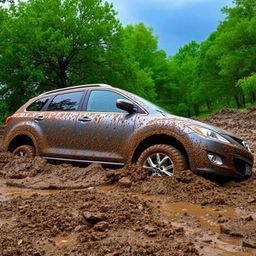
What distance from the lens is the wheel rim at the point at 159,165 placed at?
704 cm

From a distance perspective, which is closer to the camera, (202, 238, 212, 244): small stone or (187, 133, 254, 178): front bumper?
(202, 238, 212, 244): small stone

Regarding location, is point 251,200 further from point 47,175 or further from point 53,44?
point 53,44

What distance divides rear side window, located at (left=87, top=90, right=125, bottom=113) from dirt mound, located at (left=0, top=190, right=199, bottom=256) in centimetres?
264

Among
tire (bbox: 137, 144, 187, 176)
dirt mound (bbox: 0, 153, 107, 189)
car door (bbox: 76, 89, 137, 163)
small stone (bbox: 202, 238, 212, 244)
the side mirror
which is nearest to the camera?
small stone (bbox: 202, 238, 212, 244)

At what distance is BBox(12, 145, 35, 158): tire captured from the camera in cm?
887

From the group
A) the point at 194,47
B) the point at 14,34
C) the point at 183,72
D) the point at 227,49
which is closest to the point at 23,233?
the point at 14,34

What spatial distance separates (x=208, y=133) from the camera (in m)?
7.09

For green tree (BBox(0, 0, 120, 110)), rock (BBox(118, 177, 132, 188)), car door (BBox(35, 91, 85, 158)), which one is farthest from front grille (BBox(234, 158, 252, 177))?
green tree (BBox(0, 0, 120, 110))

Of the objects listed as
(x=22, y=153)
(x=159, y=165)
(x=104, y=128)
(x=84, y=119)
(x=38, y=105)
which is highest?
(x=38, y=105)

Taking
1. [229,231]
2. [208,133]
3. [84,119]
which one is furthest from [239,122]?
[229,231]

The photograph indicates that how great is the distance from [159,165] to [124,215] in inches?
93.7

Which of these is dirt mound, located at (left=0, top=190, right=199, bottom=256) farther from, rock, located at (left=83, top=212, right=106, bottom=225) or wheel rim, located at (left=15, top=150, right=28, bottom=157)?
wheel rim, located at (left=15, top=150, right=28, bottom=157)

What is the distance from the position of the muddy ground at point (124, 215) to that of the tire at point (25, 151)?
91cm

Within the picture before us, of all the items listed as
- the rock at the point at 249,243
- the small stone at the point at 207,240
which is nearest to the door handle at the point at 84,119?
the small stone at the point at 207,240
